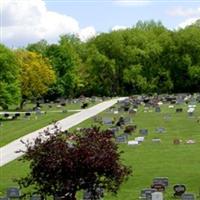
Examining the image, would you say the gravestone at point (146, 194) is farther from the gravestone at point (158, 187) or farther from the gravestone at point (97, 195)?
the gravestone at point (97, 195)

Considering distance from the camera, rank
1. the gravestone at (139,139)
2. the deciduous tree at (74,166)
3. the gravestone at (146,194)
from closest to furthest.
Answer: the deciduous tree at (74,166), the gravestone at (146,194), the gravestone at (139,139)

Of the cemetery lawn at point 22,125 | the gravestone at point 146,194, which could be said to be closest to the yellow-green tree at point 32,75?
the cemetery lawn at point 22,125

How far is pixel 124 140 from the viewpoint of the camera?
167 ft

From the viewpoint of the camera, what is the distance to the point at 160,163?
4131 centimetres

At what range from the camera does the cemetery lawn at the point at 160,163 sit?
3362 cm

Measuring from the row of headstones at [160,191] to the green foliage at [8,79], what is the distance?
47.9 metres

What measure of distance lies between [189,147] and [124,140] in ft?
16.9

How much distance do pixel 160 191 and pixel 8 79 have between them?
53446 mm

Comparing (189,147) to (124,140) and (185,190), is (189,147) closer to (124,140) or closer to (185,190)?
(124,140)

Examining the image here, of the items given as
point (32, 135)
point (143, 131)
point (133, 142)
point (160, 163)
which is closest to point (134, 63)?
point (32, 135)

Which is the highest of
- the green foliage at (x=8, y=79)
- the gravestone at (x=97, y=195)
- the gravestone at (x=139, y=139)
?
the green foliage at (x=8, y=79)

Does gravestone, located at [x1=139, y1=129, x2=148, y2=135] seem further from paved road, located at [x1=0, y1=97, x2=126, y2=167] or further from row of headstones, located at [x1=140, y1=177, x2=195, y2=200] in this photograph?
row of headstones, located at [x1=140, y1=177, x2=195, y2=200]

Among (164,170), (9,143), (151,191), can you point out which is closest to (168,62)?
(9,143)

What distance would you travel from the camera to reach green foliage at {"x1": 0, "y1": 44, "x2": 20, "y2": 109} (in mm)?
78938
